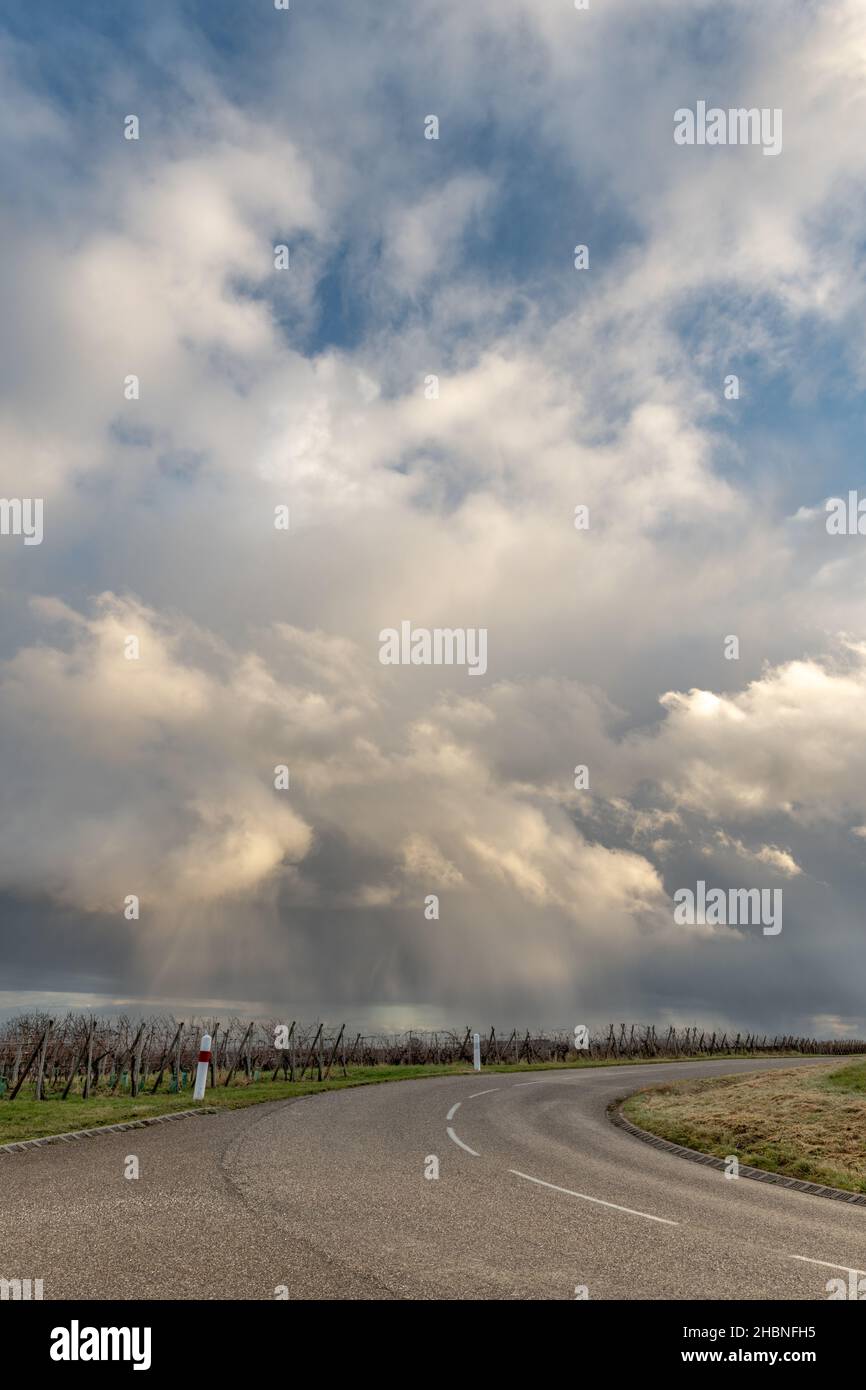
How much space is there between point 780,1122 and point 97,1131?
45.5 feet

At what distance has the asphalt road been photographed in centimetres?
680

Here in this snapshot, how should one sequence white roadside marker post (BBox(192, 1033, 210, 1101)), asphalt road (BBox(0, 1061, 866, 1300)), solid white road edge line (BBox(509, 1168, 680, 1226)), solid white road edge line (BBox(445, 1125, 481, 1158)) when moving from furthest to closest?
white roadside marker post (BBox(192, 1033, 210, 1101)), solid white road edge line (BBox(445, 1125, 481, 1158)), solid white road edge line (BBox(509, 1168, 680, 1226)), asphalt road (BBox(0, 1061, 866, 1300))

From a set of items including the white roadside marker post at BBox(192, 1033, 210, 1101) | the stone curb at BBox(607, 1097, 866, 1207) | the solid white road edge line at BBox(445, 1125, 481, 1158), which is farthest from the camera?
the white roadside marker post at BBox(192, 1033, 210, 1101)

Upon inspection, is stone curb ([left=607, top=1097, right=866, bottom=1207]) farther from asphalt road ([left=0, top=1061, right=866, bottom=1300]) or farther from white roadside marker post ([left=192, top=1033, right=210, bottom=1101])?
white roadside marker post ([left=192, top=1033, right=210, bottom=1101])

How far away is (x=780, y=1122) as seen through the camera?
18906mm

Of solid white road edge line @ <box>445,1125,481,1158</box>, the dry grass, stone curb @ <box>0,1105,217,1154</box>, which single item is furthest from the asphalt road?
the dry grass

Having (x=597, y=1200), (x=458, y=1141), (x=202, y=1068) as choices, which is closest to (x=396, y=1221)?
(x=597, y=1200)

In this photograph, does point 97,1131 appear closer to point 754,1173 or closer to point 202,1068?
A: point 202,1068

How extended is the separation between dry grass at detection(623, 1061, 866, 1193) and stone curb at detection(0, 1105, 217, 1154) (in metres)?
10.0

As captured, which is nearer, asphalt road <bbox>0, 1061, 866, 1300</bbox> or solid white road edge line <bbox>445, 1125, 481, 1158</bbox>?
asphalt road <bbox>0, 1061, 866, 1300</bbox>

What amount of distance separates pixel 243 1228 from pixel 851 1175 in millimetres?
10969

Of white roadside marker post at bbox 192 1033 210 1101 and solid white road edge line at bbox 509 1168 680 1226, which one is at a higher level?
solid white road edge line at bbox 509 1168 680 1226

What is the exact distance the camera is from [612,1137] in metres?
18.0
